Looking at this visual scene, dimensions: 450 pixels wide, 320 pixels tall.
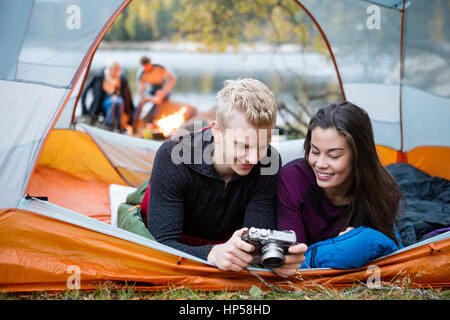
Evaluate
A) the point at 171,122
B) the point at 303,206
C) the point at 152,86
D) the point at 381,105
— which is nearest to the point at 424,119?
the point at 381,105

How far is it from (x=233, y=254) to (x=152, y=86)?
4503 millimetres

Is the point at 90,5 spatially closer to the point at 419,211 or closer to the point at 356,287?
the point at 356,287

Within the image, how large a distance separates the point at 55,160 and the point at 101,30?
1354 millimetres

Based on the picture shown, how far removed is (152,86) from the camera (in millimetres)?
5926

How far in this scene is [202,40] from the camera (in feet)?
21.7

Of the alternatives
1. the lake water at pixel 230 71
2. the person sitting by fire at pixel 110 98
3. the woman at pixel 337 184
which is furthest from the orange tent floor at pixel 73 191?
the lake water at pixel 230 71

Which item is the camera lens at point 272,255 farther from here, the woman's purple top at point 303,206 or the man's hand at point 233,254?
the woman's purple top at point 303,206

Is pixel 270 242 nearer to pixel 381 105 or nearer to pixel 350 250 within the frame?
pixel 350 250

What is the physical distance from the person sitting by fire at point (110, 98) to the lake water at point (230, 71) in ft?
5.57

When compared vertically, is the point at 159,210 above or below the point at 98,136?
below

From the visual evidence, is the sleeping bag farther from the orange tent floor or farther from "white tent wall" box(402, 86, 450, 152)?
the orange tent floor
